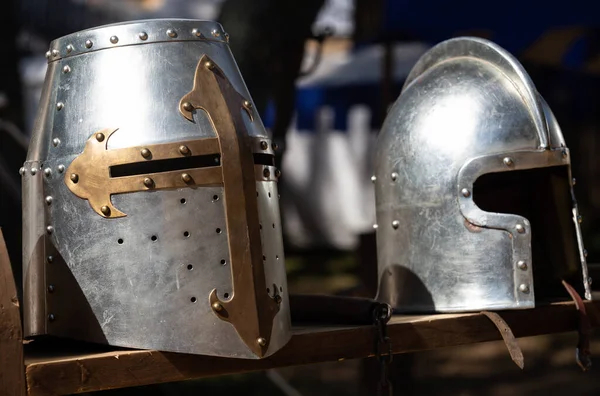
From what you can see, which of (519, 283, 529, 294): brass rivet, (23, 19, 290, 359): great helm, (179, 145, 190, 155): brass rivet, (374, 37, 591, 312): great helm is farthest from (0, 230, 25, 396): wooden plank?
(519, 283, 529, 294): brass rivet

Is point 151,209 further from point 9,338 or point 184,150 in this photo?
point 9,338

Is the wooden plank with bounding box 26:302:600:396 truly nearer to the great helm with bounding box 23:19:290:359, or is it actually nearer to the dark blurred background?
the great helm with bounding box 23:19:290:359

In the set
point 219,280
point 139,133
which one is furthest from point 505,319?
point 139,133

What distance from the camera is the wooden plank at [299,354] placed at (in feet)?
5.62

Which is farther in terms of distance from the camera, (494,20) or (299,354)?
(494,20)

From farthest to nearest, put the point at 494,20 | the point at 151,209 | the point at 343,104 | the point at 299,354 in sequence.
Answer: the point at 343,104 < the point at 494,20 < the point at 299,354 < the point at 151,209

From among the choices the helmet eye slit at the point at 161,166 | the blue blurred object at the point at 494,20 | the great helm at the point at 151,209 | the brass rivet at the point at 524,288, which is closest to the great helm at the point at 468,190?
the brass rivet at the point at 524,288

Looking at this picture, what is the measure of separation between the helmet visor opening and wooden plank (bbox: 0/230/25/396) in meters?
1.35

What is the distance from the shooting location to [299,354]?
6.45ft

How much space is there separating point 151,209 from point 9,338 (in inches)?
13.5

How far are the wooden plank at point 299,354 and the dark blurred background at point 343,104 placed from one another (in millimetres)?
1097

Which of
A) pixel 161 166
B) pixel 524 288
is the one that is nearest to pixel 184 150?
pixel 161 166

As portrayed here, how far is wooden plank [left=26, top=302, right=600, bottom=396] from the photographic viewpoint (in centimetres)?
171

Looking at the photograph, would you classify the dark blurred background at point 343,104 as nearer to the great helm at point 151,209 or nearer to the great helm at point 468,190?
the great helm at point 151,209
